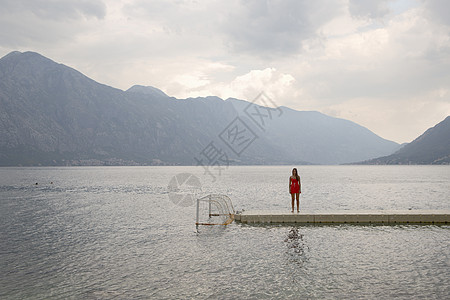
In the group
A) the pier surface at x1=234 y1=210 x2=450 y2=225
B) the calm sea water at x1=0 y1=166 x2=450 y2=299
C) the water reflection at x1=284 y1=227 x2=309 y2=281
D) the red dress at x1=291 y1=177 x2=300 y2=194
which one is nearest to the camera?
the calm sea water at x1=0 y1=166 x2=450 y2=299

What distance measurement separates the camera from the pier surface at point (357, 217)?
33312 mm

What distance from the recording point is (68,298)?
615 inches

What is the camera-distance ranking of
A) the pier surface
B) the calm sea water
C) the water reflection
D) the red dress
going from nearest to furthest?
the calm sea water, the water reflection, the red dress, the pier surface

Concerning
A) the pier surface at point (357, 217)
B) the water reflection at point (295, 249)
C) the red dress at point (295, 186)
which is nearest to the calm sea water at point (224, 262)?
the water reflection at point (295, 249)

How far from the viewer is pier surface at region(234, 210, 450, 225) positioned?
3331 centimetres

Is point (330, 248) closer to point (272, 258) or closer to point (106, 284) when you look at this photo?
point (272, 258)

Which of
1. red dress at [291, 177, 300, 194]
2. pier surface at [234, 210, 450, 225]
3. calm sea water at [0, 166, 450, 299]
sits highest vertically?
red dress at [291, 177, 300, 194]

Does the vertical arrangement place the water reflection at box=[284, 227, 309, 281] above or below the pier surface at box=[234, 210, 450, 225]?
below

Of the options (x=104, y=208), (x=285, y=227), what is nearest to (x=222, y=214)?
(x=285, y=227)

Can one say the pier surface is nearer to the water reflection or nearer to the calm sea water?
the calm sea water

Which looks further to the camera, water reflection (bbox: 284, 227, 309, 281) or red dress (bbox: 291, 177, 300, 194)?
red dress (bbox: 291, 177, 300, 194)

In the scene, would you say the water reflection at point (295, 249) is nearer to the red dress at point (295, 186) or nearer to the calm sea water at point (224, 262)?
the calm sea water at point (224, 262)

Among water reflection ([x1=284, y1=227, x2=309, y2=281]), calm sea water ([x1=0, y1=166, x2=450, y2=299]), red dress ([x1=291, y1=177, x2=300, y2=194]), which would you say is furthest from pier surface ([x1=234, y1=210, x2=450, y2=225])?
water reflection ([x1=284, y1=227, x2=309, y2=281])

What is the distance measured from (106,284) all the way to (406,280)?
15.2m
